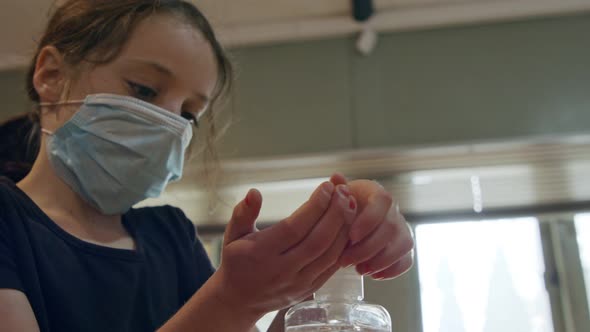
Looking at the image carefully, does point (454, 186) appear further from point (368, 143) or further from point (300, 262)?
point (300, 262)

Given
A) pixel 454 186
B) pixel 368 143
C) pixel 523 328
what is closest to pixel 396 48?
pixel 368 143

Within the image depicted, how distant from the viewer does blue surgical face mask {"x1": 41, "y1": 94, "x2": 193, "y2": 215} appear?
770 mm

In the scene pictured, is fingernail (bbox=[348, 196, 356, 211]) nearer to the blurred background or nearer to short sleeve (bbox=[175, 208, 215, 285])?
short sleeve (bbox=[175, 208, 215, 285])

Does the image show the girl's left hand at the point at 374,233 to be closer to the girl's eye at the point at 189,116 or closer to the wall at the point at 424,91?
the girl's eye at the point at 189,116

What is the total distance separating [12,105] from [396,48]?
140cm

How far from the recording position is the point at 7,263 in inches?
22.1

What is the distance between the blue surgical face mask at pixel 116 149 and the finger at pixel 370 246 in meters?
0.41

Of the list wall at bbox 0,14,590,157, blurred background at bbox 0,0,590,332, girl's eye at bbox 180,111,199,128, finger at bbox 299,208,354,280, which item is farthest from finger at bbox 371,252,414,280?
wall at bbox 0,14,590,157

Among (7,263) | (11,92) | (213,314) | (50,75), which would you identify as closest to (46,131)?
(50,75)

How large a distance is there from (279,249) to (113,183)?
0.44m

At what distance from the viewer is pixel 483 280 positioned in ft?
5.57

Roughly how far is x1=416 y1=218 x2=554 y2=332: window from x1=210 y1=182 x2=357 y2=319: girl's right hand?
1282 millimetres

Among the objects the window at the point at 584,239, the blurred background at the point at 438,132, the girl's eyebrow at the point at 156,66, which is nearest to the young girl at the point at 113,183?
the girl's eyebrow at the point at 156,66

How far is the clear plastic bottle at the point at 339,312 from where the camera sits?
59cm
